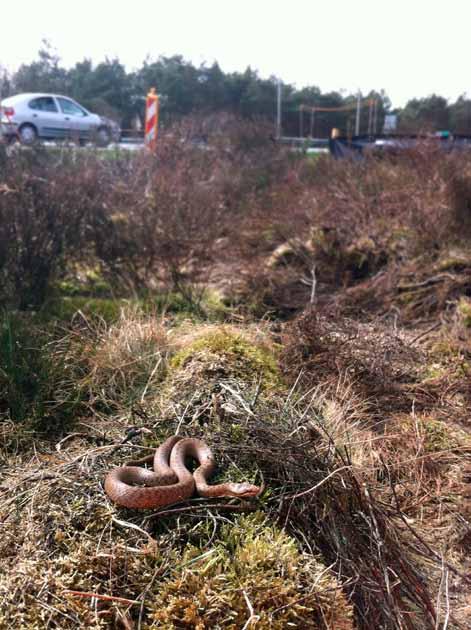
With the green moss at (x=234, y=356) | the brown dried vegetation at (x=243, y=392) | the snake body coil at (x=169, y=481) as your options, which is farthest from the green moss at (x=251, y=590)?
the green moss at (x=234, y=356)

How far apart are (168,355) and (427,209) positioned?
16.6ft

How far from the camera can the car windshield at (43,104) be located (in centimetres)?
1881

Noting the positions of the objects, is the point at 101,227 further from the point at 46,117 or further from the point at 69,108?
the point at 69,108

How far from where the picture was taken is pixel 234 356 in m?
4.82

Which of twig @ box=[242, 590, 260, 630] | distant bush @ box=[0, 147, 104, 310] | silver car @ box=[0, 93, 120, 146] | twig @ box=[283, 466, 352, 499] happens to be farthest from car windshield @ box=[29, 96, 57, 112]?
twig @ box=[242, 590, 260, 630]

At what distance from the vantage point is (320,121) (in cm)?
3469

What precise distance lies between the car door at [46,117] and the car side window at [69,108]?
294 mm

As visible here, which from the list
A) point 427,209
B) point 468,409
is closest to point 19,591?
point 468,409

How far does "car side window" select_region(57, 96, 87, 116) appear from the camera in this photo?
19.8m

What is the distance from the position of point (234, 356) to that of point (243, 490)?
1.85 metres

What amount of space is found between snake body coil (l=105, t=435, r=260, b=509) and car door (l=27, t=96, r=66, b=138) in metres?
17.0

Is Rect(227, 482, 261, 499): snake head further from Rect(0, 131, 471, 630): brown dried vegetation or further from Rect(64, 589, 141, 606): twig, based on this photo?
Rect(64, 589, 141, 606): twig

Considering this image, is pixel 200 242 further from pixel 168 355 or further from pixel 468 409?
pixel 468 409

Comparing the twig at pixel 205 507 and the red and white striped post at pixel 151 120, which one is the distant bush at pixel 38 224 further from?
the red and white striped post at pixel 151 120
